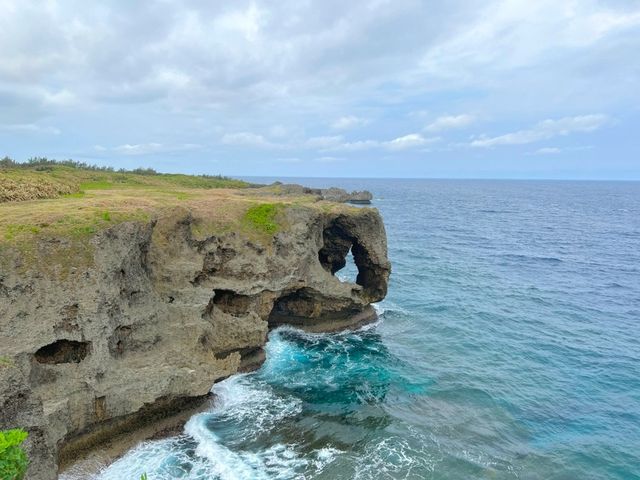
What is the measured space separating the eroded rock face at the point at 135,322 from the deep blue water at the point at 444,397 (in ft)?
8.85

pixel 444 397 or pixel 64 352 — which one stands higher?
pixel 64 352

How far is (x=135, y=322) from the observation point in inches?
1049

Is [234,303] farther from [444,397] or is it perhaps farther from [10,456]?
[10,456]

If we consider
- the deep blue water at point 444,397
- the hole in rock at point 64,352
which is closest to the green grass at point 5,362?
the hole in rock at point 64,352

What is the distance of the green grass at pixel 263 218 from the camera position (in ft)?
124

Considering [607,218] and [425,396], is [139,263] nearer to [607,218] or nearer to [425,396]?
[425,396]

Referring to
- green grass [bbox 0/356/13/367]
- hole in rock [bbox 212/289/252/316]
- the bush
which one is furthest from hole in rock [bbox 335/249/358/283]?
the bush

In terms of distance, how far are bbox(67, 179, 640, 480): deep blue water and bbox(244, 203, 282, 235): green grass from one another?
31.6 ft

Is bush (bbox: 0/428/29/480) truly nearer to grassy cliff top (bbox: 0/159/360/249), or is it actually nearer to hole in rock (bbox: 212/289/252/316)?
grassy cliff top (bbox: 0/159/360/249)

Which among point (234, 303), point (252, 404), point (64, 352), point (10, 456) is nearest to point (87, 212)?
point (64, 352)

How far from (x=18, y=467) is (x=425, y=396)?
2509cm

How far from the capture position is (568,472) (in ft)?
80.2

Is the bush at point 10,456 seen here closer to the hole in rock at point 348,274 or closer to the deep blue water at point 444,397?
the deep blue water at point 444,397

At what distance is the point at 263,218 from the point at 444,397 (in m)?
19.1
